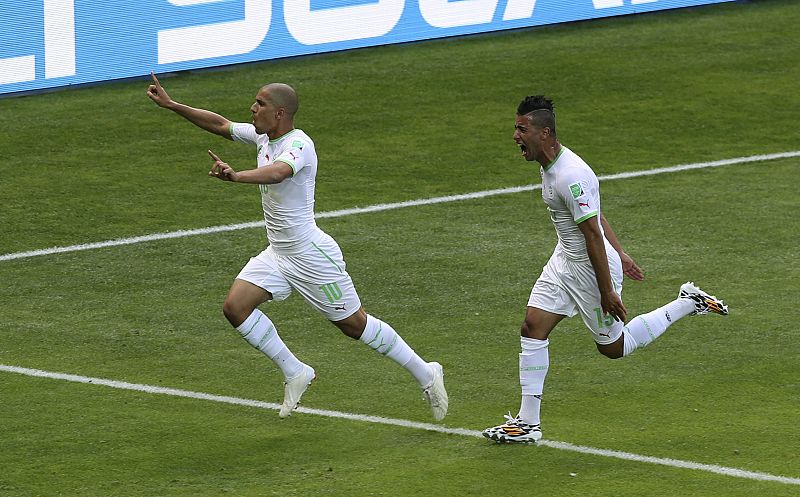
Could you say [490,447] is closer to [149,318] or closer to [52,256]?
[149,318]

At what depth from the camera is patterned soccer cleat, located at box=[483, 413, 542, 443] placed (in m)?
9.49

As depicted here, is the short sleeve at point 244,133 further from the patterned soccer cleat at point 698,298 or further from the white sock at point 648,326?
the patterned soccer cleat at point 698,298

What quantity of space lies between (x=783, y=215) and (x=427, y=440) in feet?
20.9

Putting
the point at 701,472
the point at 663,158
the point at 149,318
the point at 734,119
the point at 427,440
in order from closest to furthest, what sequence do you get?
the point at 701,472, the point at 427,440, the point at 149,318, the point at 663,158, the point at 734,119

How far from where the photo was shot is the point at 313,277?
9984mm

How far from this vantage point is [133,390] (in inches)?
416

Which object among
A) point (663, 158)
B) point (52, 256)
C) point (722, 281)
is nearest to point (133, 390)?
point (52, 256)

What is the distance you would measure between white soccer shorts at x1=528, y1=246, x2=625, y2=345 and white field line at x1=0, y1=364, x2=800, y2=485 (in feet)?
2.70

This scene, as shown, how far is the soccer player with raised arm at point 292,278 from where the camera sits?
388 inches

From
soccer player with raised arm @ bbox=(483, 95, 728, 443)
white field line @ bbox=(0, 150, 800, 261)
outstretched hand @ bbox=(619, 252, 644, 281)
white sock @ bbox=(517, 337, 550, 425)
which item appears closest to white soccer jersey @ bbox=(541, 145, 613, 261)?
soccer player with raised arm @ bbox=(483, 95, 728, 443)

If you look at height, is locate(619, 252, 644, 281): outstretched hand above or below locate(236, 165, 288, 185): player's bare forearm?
below

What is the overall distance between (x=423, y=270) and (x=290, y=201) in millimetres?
3532

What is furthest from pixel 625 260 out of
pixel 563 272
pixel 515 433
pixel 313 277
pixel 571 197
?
pixel 313 277

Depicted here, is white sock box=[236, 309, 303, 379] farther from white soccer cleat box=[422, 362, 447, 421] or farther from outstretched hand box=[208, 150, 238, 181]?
outstretched hand box=[208, 150, 238, 181]
